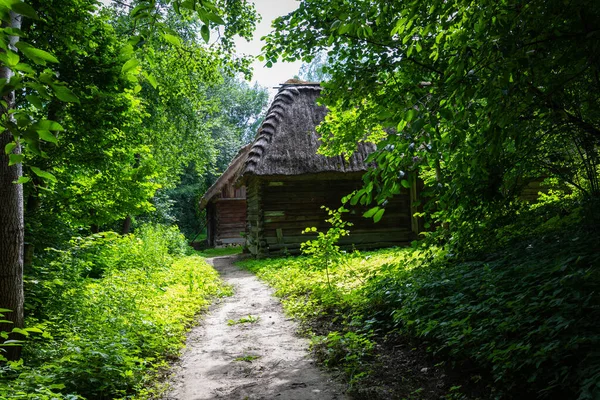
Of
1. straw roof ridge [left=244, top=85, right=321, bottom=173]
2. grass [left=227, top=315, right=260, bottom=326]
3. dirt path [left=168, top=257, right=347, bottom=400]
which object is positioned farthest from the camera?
straw roof ridge [left=244, top=85, right=321, bottom=173]

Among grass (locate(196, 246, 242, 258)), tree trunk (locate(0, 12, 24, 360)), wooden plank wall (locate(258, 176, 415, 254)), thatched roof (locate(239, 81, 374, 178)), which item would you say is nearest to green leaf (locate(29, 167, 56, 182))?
tree trunk (locate(0, 12, 24, 360))

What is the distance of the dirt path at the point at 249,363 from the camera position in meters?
3.45

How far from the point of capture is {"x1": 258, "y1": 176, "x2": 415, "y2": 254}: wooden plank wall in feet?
42.8

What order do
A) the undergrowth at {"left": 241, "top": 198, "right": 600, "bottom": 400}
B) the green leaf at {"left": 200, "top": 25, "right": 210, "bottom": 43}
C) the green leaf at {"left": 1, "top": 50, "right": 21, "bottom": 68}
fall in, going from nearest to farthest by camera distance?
the green leaf at {"left": 1, "top": 50, "right": 21, "bottom": 68}, the green leaf at {"left": 200, "top": 25, "right": 210, "bottom": 43}, the undergrowth at {"left": 241, "top": 198, "right": 600, "bottom": 400}

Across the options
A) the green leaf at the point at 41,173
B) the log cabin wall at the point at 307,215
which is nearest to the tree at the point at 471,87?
the green leaf at the point at 41,173

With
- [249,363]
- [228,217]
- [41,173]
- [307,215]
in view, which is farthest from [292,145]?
[228,217]

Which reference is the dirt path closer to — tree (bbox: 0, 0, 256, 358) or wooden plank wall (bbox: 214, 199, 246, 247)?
tree (bbox: 0, 0, 256, 358)

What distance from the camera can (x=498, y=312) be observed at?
3166 mm

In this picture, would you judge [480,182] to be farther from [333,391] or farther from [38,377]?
[38,377]

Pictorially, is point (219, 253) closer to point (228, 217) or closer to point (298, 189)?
point (228, 217)

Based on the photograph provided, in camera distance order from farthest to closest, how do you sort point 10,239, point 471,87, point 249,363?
point 249,363 → point 10,239 → point 471,87

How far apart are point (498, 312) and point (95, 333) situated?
12.8 ft

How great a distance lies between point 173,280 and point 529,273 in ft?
22.0

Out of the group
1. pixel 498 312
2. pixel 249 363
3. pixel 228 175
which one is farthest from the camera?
pixel 228 175
